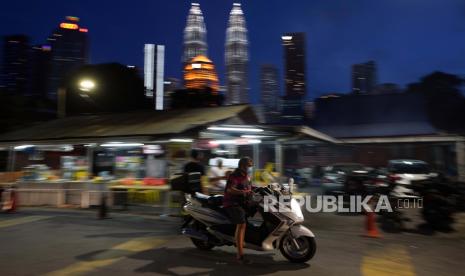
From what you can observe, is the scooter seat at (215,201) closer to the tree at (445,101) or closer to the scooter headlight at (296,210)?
the scooter headlight at (296,210)

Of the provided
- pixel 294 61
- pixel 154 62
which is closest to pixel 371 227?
pixel 154 62

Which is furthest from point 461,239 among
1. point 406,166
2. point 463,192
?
point 406,166

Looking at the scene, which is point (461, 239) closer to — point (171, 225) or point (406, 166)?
point (171, 225)

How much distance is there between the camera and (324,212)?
1231 centimetres

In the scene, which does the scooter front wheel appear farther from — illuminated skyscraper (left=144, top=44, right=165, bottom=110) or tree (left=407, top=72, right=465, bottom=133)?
illuminated skyscraper (left=144, top=44, right=165, bottom=110)

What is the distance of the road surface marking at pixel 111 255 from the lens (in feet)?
20.7

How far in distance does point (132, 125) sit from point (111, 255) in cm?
700

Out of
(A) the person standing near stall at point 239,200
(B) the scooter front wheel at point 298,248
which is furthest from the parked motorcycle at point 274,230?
(A) the person standing near stall at point 239,200

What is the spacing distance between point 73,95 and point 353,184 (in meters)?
36.0

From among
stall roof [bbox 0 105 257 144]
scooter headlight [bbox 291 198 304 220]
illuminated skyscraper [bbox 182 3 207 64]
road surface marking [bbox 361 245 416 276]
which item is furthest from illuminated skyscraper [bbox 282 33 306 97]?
scooter headlight [bbox 291 198 304 220]

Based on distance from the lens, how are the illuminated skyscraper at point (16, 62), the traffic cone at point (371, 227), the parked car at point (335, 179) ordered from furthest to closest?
the illuminated skyscraper at point (16, 62)
the parked car at point (335, 179)
the traffic cone at point (371, 227)

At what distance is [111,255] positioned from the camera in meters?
7.28

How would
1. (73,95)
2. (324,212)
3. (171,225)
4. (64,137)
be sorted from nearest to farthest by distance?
(171,225) → (324,212) → (64,137) → (73,95)

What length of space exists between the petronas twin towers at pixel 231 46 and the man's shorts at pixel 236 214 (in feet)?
512
